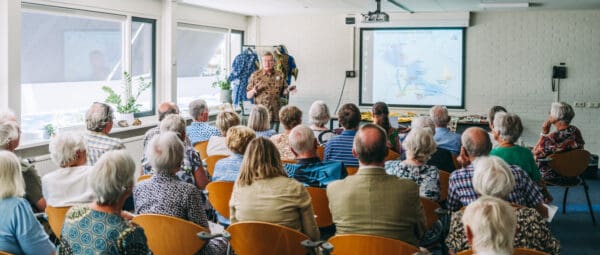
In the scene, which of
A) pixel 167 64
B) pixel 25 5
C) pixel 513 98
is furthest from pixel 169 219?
pixel 513 98

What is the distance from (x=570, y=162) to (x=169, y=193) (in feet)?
14.7

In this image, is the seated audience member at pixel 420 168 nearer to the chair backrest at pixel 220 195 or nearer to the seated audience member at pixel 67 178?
the chair backrest at pixel 220 195

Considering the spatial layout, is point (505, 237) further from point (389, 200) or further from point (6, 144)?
point (6, 144)

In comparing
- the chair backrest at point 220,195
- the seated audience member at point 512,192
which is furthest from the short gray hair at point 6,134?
the seated audience member at point 512,192

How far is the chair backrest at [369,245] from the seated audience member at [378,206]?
38 cm

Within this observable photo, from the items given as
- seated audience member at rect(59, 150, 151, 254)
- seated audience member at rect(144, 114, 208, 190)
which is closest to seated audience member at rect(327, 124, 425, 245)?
seated audience member at rect(59, 150, 151, 254)

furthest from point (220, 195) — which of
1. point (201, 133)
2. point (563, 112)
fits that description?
point (563, 112)

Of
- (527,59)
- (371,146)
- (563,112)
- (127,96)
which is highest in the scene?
(527,59)

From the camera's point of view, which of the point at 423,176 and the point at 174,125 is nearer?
the point at 423,176

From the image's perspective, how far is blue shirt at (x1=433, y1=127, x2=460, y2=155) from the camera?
20.5 ft

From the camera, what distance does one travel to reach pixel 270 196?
3570mm

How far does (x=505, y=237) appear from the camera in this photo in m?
2.52

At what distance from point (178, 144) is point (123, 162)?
874 mm

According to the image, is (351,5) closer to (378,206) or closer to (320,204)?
(320,204)
